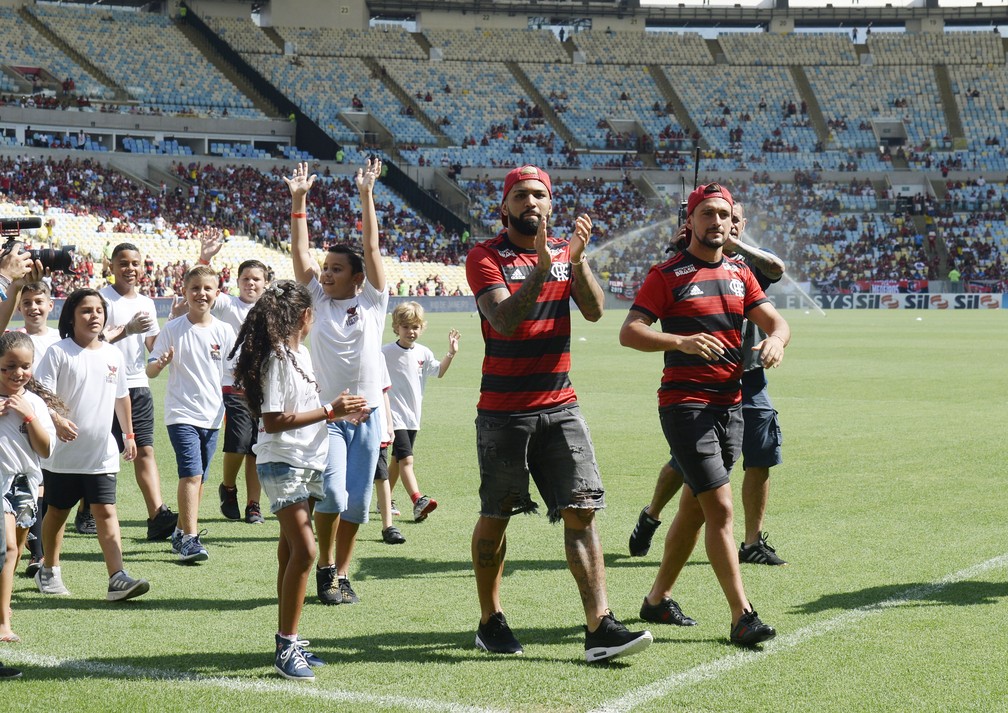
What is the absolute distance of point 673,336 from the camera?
228 inches

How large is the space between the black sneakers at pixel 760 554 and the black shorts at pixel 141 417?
438 cm

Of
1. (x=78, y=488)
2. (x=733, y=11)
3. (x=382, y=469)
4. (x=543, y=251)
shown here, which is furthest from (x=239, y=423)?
(x=733, y=11)

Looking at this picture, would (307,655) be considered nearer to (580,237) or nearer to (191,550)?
(580,237)

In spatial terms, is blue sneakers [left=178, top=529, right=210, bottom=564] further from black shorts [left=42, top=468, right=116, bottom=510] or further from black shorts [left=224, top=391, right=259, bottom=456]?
black shorts [left=224, top=391, right=259, bottom=456]

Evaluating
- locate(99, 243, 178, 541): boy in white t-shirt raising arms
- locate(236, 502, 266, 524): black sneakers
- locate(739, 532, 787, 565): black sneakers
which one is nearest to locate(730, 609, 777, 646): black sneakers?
locate(739, 532, 787, 565): black sneakers

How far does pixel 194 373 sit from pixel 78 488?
178 centimetres

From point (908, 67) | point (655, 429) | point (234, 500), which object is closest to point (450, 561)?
point (234, 500)

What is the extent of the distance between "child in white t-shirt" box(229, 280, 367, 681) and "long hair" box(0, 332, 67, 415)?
1061 mm

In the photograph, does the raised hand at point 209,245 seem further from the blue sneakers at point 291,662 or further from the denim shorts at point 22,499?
the blue sneakers at point 291,662

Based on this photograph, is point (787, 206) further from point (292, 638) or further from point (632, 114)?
point (292, 638)

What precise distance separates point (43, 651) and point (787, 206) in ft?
221

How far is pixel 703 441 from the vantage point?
5.91m

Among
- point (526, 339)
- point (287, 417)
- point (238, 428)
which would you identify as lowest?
point (238, 428)

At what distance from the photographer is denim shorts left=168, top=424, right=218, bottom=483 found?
320 inches
